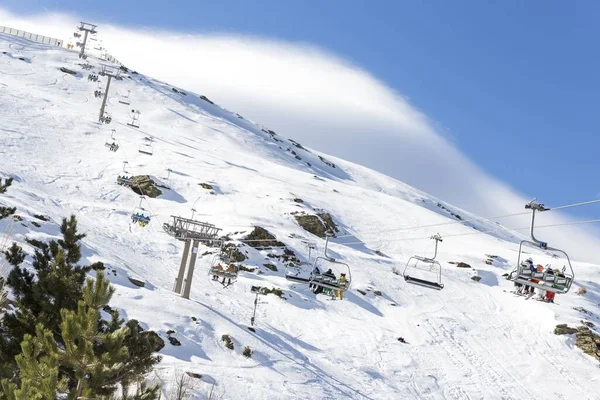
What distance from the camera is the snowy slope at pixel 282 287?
28.7m

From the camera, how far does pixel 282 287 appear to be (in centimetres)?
3962

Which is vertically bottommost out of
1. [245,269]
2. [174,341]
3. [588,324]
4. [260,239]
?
[174,341]

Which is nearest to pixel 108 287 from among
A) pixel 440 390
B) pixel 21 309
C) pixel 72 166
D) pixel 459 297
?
pixel 21 309

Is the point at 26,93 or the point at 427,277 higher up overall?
the point at 26,93

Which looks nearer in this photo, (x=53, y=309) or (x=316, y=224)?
(x=53, y=309)

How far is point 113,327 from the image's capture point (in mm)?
12742

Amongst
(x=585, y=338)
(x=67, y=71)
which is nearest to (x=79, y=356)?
(x=585, y=338)

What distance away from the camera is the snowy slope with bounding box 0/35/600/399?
28.7m

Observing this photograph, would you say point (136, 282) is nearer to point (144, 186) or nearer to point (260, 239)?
point (260, 239)

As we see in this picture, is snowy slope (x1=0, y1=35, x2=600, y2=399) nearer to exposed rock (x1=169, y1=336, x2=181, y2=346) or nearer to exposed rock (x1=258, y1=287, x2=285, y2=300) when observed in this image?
exposed rock (x1=169, y1=336, x2=181, y2=346)

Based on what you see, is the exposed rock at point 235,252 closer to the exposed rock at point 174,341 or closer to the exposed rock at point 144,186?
the exposed rock at point 144,186

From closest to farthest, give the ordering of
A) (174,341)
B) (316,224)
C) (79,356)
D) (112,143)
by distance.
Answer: (79,356), (174,341), (316,224), (112,143)

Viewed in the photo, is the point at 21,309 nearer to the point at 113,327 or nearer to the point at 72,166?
the point at 113,327

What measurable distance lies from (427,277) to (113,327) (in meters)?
39.7
